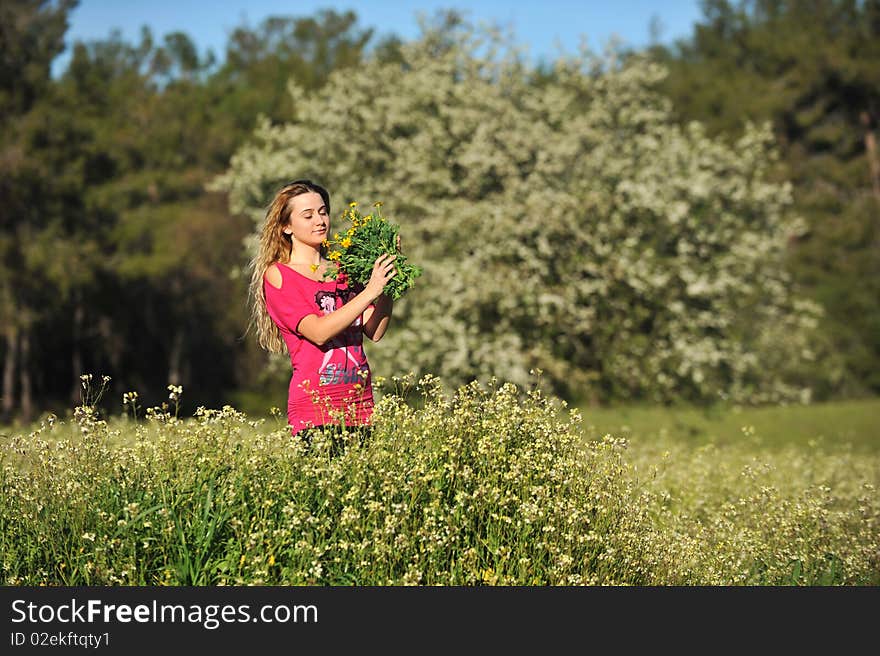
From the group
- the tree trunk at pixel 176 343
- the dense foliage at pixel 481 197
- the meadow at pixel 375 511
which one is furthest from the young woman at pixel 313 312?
the tree trunk at pixel 176 343

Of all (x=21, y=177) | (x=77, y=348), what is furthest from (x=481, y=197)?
(x=77, y=348)

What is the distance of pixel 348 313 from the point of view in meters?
5.40

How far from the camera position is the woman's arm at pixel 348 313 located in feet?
17.7

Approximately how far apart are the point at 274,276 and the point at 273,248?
1.01 ft

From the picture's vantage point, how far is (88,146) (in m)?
35.2

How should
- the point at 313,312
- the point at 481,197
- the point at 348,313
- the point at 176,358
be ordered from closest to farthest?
1. the point at 348,313
2. the point at 313,312
3. the point at 481,197
4. the point at 176,358

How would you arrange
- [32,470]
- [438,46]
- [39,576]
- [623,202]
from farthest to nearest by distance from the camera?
[438,46] → [623,202] → [32,470] → [39,576]

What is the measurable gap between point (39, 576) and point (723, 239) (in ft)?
62.8

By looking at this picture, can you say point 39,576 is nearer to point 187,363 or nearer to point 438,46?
point 438,46

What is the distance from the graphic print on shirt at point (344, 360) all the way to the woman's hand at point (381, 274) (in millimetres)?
296

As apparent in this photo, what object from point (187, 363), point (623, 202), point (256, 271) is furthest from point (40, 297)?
point (256, 271)

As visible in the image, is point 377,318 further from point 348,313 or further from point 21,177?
point 21,177

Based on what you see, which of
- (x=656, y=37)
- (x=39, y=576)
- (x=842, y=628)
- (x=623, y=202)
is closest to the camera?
(x=842, y=628)

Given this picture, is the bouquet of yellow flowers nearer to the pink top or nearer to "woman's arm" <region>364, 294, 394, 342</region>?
"woman's arm" <region>364, 294, 394, 342</region>
